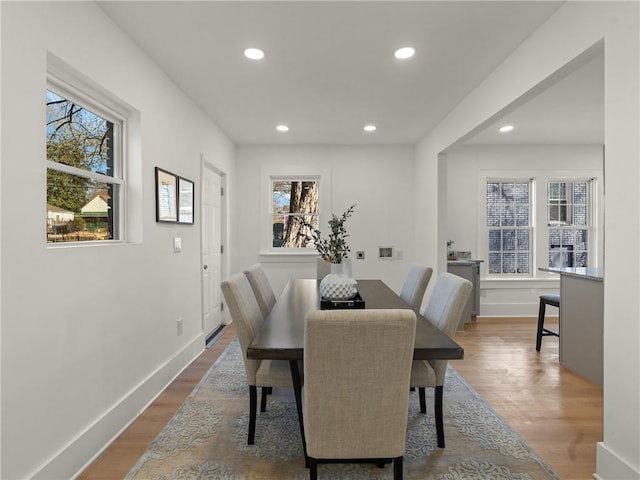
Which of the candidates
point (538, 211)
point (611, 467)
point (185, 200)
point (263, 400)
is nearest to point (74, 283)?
point (263, 400)

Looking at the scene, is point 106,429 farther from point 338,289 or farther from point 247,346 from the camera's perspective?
point 338,289

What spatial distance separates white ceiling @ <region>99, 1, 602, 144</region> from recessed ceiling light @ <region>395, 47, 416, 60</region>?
5 centimetres

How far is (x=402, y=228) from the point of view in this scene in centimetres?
558

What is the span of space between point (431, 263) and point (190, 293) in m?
2.83

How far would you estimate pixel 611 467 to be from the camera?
1790mm

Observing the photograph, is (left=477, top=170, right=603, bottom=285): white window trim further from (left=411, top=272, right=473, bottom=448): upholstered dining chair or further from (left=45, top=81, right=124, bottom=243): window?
(left=45, top=81, right=124, bottom=243): window

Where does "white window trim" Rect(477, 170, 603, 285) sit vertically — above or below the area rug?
above

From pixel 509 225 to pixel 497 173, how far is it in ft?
2.59

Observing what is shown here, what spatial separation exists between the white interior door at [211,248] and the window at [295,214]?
94cm

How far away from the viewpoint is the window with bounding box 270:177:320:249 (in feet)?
18.5

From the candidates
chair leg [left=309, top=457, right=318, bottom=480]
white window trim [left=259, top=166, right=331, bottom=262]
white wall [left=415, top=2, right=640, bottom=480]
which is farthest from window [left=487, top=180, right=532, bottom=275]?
chair leg [left=309, top=457, right=318, bottom=480]

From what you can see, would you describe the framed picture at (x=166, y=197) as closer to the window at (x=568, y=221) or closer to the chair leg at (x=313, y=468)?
the chair leg at (x=313, y=468)

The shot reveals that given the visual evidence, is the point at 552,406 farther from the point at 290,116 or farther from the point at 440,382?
the point at 290,116

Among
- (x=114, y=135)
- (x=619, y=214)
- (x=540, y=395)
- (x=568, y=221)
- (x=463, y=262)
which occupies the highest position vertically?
(x=114, y=135)
